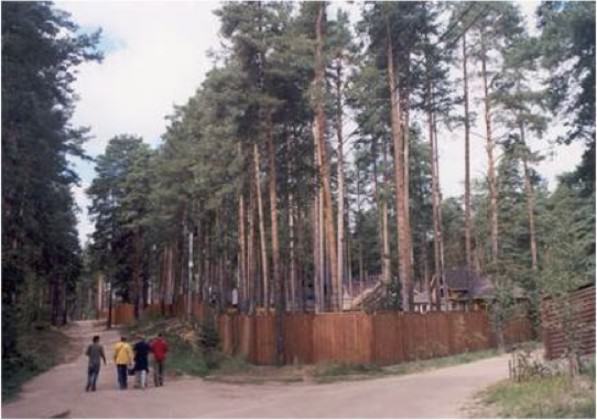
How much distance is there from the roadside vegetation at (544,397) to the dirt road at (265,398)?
2.27ft

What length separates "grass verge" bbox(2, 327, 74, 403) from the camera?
68.4 feet

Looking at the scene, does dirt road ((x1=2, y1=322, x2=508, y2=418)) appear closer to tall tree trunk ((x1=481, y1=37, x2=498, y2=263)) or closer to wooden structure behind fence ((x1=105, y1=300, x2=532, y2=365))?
wooden structure behind fence ((x1=105, y1=300, x2=532, y2=365))

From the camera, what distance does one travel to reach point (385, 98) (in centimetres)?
3102

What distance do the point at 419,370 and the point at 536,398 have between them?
10904 millimetres

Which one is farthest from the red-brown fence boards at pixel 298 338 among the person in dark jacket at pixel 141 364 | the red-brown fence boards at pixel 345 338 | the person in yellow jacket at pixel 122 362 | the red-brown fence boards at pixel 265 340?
the person in yellow jacket at pixel 122 362

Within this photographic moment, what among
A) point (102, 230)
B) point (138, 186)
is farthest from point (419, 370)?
point (102, 230)

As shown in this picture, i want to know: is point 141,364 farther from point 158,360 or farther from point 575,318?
point 575,318

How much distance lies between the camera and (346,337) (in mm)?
26703

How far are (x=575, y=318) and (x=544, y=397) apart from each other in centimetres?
250

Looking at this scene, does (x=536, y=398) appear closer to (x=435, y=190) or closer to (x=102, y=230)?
(x=435, y=190)

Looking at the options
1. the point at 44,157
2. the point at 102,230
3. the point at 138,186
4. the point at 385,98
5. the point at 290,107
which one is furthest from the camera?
the point at 102,230

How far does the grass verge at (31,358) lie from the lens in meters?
20.8

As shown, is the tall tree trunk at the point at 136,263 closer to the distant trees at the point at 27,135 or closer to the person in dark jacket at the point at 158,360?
the distant trees at the point at 27,135

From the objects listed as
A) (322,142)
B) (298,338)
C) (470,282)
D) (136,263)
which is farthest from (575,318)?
(136,263)
